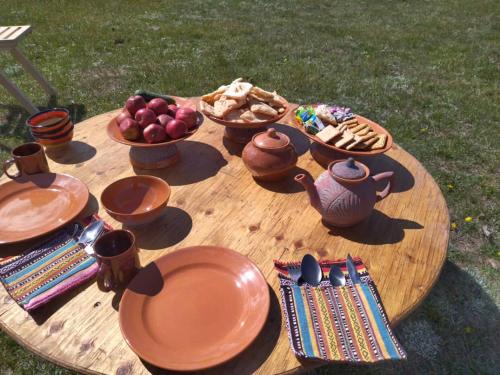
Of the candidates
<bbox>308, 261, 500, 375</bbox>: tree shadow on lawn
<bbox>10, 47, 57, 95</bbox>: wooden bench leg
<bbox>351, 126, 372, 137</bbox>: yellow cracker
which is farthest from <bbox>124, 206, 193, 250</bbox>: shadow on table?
<bbox>10, 47, 57, 95</bbox>: wooden bench leg

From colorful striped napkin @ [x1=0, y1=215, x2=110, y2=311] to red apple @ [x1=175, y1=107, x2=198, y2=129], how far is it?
815 millimetres

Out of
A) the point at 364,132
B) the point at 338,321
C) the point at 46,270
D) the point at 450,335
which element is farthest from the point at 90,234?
the point at 450,335

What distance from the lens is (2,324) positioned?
1.29m

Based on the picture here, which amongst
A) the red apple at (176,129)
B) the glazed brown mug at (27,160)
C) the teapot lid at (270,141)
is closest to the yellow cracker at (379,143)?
the teapot lid at (270,141)

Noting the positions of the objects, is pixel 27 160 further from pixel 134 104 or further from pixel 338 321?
pixel 338 321

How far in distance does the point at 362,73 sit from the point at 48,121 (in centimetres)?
525

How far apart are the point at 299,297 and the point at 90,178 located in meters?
1.32

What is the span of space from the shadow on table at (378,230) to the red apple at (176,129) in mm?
898

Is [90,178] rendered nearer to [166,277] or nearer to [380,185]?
[166,277]

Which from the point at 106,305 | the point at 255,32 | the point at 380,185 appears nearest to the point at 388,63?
the point at 255,32

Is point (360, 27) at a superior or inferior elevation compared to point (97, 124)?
inferior

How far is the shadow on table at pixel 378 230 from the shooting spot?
166 centimetres

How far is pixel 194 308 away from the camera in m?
1.34

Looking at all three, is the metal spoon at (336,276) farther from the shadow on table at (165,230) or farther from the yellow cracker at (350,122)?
the yellow cracker at (350,122)
